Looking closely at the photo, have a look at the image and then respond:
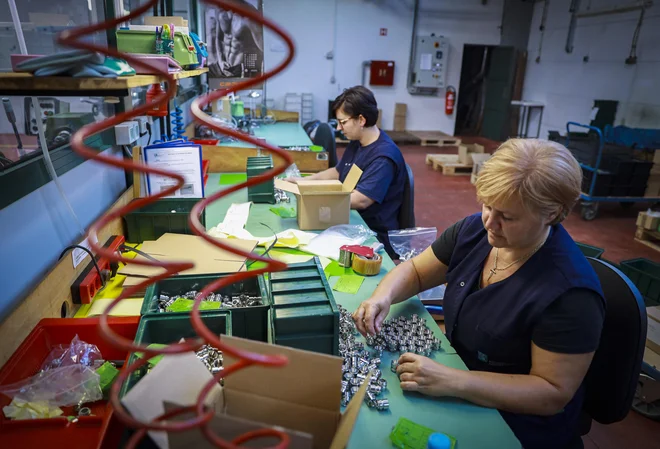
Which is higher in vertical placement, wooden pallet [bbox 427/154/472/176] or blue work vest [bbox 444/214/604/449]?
blue work vest [bbox 444/214/604/449]

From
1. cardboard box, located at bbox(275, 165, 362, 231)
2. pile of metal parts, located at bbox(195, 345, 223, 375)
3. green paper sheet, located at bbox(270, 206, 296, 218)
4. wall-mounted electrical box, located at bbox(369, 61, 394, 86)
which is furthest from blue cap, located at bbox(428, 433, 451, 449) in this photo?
wall-mounted electrical box, located at bbox(369, 61, 394, 86)

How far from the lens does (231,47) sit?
13.6 feet

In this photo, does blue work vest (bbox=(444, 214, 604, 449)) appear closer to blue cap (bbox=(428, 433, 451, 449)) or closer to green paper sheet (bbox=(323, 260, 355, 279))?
blue cap (bbox=(428, 433, 451, 449))

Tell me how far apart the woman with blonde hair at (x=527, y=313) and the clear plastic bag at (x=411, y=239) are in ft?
3.73

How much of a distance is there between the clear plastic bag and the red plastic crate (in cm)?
160

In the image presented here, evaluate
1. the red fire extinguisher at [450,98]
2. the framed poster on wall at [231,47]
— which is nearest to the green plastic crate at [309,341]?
the framed poster on wall at [231,47]

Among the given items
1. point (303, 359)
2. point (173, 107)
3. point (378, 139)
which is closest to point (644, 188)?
point (378, 139)

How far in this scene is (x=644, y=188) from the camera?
16.1ft

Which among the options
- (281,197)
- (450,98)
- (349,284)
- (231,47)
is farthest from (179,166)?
(450,98)

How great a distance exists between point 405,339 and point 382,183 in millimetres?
1343

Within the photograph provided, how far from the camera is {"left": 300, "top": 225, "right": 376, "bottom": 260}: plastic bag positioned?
197 centimetres

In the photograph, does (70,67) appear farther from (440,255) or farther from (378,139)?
(378,139)

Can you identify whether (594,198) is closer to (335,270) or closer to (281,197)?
(281,197)

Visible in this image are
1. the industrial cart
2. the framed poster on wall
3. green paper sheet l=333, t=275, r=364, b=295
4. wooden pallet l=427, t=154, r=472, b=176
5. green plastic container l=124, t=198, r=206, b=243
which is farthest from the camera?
wooden pallet l=427, t=154, r=472, b=176
